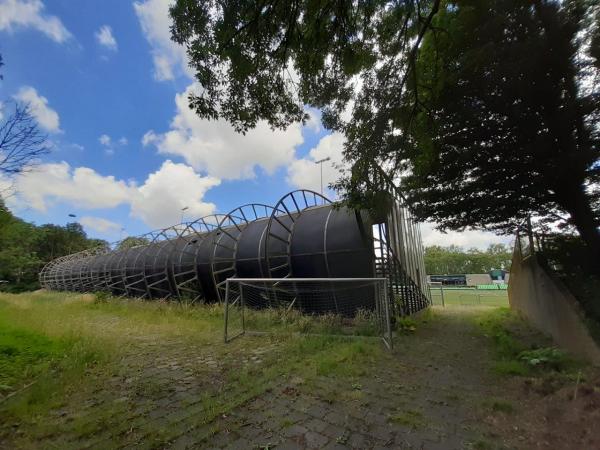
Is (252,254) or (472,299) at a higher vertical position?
(252,254)

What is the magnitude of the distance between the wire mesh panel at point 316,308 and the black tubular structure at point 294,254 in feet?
0.44

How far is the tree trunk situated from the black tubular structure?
364cm

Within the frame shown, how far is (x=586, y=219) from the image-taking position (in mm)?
5250

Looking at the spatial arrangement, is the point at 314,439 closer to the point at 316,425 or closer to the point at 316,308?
the point at 316,425

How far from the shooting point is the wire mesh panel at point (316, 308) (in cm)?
644

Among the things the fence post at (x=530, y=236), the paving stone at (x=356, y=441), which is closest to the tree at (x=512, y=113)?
the fence post at (x=530, y=236)

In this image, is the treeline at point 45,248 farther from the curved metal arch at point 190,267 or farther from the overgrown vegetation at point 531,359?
the overgrown vegetation at point 531,359

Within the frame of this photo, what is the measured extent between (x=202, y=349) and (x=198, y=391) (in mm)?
2173

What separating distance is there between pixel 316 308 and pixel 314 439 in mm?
6291

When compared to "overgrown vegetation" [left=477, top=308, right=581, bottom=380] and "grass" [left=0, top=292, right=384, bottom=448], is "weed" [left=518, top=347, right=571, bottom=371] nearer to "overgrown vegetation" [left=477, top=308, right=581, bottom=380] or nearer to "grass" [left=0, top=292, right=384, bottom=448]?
"overgrown vegetation" [left=477, top=308, right=581, bottom=380]

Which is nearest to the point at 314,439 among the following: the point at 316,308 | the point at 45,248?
the point at 316,308

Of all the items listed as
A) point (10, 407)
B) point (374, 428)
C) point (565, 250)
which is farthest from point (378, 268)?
point (10, 407)

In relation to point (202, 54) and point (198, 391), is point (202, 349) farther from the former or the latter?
point (202, 54)

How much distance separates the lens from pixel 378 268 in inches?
324
